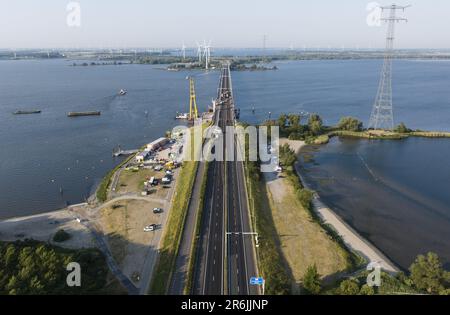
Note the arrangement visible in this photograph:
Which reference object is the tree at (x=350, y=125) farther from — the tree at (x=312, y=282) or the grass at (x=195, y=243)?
the tree at (x=312, y=282)

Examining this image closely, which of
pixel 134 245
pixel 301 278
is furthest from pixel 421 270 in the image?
pixel 134 245

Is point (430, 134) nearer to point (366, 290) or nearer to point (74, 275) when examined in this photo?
point (366, 290)

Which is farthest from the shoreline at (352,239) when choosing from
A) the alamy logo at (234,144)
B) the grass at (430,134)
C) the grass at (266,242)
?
the grass at (430,134)

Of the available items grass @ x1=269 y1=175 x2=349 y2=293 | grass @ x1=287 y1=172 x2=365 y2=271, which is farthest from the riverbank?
grass @ x1=287 y1=172 x2=365 y2=271

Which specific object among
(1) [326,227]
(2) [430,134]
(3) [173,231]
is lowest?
(1) [326,227]

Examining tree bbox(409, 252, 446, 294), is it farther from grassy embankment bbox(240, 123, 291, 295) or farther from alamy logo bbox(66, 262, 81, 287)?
alamy logo bbox(66, 262, 81, 287)

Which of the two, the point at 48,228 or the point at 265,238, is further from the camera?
the point at 48,228

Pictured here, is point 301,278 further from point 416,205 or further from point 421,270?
point 416,205

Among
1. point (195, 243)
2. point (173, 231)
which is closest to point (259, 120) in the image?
point (173, 231)
